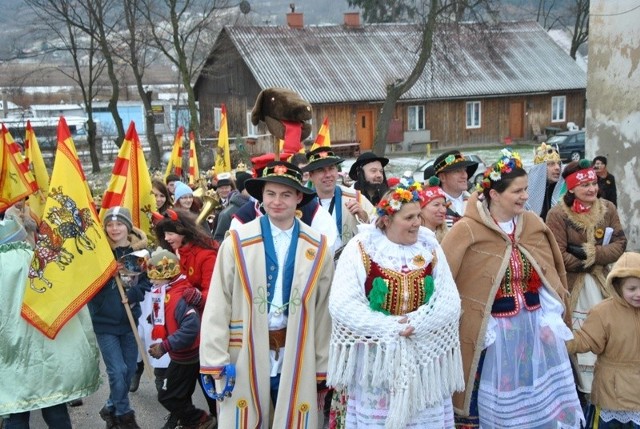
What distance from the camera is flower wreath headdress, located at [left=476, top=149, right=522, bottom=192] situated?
15.6 ft

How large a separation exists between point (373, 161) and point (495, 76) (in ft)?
113

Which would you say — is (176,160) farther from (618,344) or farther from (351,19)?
(351,19)

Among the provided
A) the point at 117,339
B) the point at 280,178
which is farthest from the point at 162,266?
the point at 280,178

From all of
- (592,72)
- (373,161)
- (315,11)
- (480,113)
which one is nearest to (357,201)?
(373,161)

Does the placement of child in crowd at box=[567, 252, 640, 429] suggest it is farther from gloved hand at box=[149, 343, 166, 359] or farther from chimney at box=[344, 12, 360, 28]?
chimney at box=[344, 12, 360, 28]

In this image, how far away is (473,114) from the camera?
130 ft

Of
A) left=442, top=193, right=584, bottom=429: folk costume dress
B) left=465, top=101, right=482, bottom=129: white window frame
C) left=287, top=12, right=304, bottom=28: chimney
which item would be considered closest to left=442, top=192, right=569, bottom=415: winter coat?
left=442, top=193, right=584, bottom=429: folk costume dress

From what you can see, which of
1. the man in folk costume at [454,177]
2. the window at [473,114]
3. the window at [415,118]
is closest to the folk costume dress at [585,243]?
the man in folk costume at [454,177]

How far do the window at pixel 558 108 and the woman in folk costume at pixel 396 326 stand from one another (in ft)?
127

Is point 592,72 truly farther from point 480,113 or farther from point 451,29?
point 480,113

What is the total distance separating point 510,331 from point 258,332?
5.06ft

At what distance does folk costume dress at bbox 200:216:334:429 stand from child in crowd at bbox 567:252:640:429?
166 centimetres

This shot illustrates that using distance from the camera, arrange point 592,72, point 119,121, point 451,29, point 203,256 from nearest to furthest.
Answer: point 203,256
point 592,72
point 451,29
point 119,121

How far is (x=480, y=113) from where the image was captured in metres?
39.5
